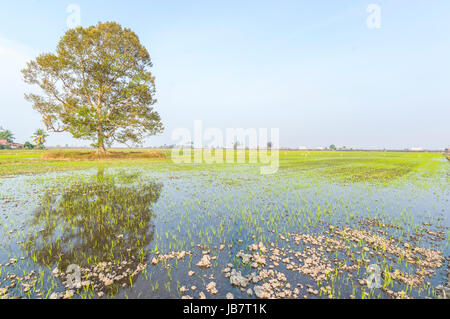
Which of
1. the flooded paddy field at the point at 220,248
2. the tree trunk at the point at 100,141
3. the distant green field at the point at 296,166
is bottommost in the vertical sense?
the flooded paddy field at the point at 220,248

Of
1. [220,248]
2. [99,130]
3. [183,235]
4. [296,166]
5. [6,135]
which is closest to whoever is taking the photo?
[220,248]

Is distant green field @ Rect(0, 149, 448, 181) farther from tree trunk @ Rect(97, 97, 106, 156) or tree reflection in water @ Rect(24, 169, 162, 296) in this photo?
tree reflection in water @ Rect(24, 169, 162, 296)

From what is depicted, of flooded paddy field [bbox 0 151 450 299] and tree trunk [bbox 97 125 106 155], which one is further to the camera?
tree trunk [bbox 97 125 106 155]

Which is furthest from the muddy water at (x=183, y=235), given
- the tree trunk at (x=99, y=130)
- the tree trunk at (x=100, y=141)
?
the tree trunk at (x=100, y=141)

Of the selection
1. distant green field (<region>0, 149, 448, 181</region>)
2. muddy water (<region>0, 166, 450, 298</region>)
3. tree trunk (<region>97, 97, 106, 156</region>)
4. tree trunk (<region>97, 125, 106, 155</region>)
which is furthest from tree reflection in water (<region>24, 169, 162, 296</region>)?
tree trunk (<region>97, 125, 106, 155</region>)

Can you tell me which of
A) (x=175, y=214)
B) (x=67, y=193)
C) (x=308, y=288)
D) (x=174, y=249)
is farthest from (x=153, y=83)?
(x=308, y=288)

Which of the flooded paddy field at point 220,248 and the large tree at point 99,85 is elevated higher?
the large tree at point 99,85

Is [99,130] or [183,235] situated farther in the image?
[99,130]

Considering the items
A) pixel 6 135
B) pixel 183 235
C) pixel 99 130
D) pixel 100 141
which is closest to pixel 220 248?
pixel 183 235

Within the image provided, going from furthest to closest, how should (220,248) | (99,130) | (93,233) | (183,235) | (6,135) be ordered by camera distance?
(6,135) < (99,130) < (183,235) < (93,233) < (220,248)

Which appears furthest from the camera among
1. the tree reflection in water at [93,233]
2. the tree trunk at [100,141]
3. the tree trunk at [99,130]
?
the tree trunk at [100,141]

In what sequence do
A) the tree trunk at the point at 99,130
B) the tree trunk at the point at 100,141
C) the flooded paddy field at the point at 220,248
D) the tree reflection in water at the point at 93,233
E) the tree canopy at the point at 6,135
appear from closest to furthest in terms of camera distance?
the flooded paddy field at the point at 220,248 → the tree reflection in water at the point at 93,233 → the tree trunk at the point at 99,130 → the tree trunk at the point at 100,141 → the tree canopy at the point at 6,135

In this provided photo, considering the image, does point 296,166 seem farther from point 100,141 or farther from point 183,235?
point 100,141

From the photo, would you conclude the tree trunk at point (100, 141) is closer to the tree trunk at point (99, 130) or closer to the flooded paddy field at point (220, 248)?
the tree trunk at point (99, 130)
